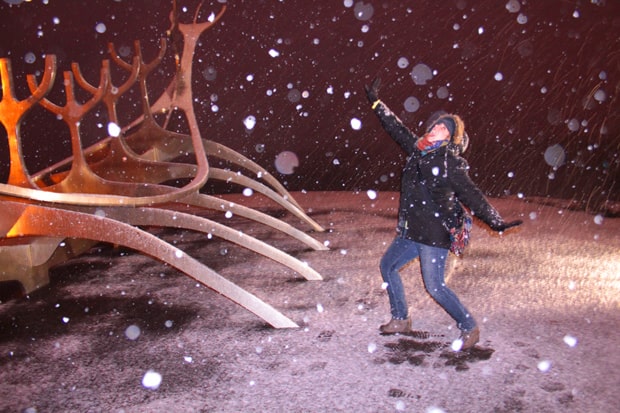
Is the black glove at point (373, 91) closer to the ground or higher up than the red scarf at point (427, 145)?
higher up

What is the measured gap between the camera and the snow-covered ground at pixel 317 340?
285 centimetres

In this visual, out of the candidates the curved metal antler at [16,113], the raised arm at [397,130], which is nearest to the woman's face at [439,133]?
the raised arm at [397,130]

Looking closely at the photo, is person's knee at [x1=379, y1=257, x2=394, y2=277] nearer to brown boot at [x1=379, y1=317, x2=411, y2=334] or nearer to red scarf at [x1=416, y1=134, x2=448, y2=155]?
brown boot at [x1=379, y1=317, x2=411, y2=334]

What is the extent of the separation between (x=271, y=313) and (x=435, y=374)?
128cm

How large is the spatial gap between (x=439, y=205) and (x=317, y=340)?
1.24 metres

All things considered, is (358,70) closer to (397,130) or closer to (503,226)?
(397,130)

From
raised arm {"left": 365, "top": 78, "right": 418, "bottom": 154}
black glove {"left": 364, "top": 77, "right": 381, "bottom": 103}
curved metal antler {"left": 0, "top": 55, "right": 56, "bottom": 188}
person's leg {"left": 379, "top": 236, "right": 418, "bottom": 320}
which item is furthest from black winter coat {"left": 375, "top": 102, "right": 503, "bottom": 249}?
curved metal antler {"left": 0, "top": 55, "right": 56, "bottom": 188}

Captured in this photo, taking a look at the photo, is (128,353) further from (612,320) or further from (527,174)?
(527,174)

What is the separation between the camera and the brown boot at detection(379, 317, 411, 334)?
363 centimetres

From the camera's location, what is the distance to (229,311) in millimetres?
4270

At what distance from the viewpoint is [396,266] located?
135 inches

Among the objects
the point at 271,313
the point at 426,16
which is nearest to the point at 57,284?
the point at 271,313

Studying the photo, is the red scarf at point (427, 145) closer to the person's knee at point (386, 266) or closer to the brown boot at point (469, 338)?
the person's knee at point (386, 266)


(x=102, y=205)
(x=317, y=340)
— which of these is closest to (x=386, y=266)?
(x=317, y=340)
